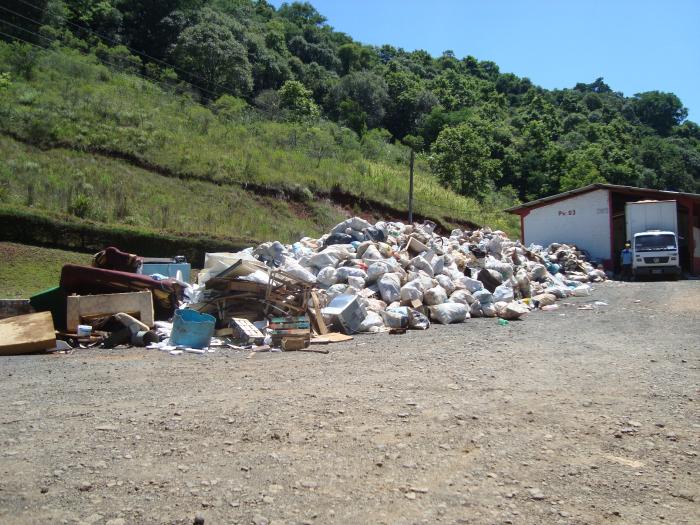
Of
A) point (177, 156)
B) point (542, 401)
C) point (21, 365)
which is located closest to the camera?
point (542, 401)

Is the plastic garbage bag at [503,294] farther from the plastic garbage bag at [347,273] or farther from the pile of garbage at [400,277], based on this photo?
the plastic garbage bag at [347,273]

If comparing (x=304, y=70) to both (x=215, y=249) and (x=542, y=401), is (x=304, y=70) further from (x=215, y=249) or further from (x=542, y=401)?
(x=542, y=401)

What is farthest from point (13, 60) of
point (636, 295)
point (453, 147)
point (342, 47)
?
point (342, 47)

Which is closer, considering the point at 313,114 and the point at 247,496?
the point at 247,496

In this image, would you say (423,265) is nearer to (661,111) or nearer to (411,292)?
(411,292)

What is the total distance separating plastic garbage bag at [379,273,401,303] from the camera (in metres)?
12.0

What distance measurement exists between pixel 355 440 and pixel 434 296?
7.86 metres

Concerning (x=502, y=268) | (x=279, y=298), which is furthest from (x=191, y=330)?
(x=502, y=268)

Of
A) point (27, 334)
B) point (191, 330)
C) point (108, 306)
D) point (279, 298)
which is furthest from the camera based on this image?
point (279, 298)

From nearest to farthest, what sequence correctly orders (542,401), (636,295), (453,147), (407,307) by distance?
(542,401) → (407,307) → (636,295) → (453,147)

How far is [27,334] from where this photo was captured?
8.80m

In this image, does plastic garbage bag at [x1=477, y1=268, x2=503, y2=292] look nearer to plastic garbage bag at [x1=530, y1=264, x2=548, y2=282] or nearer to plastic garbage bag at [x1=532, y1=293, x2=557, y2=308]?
plastic garbage bag at [x1=532, y1=293, x2=557, y2=308]

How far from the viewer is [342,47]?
81.2 metres

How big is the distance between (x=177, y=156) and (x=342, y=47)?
59631 mm
